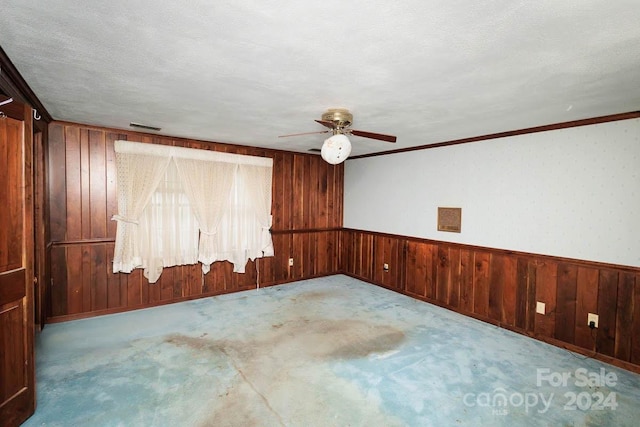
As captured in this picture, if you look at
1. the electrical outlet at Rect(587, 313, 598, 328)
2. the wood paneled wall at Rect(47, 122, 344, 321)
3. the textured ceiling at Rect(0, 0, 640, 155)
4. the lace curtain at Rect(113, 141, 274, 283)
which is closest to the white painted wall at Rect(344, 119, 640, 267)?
the textured ceiling at Rect(0, 0, 640, 155)

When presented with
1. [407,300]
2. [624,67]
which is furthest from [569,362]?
[624,67]

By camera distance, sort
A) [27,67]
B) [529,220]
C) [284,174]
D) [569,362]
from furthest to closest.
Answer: [284,174], [529,220], [569,362], [27,67]

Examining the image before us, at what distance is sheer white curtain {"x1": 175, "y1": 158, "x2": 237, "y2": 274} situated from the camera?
4457mm

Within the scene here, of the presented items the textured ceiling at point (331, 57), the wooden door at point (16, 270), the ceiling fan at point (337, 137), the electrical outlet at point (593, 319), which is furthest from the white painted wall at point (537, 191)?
the wooden door at point (16, 270)

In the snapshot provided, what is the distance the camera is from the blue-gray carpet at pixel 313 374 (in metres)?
2.20

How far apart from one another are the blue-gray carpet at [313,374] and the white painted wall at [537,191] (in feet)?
3.74

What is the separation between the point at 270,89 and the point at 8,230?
78.1 inches

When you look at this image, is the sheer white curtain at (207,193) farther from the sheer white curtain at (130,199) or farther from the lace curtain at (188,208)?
the sheer white curtain at (130,199)

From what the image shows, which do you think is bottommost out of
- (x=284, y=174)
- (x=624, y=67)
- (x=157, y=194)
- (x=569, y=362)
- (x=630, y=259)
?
(x=569, y=362)

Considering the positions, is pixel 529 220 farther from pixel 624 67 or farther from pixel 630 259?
pixel 624 67

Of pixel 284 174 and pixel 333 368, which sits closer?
pixel 333 368

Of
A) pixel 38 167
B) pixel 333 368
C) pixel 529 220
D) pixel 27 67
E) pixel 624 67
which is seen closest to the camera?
pixel 624 67

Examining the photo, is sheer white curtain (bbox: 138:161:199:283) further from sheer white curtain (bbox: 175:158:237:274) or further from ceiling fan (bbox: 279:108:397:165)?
ceiling fan (bbox: 279:108:397:165)

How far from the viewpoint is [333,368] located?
279 cm
